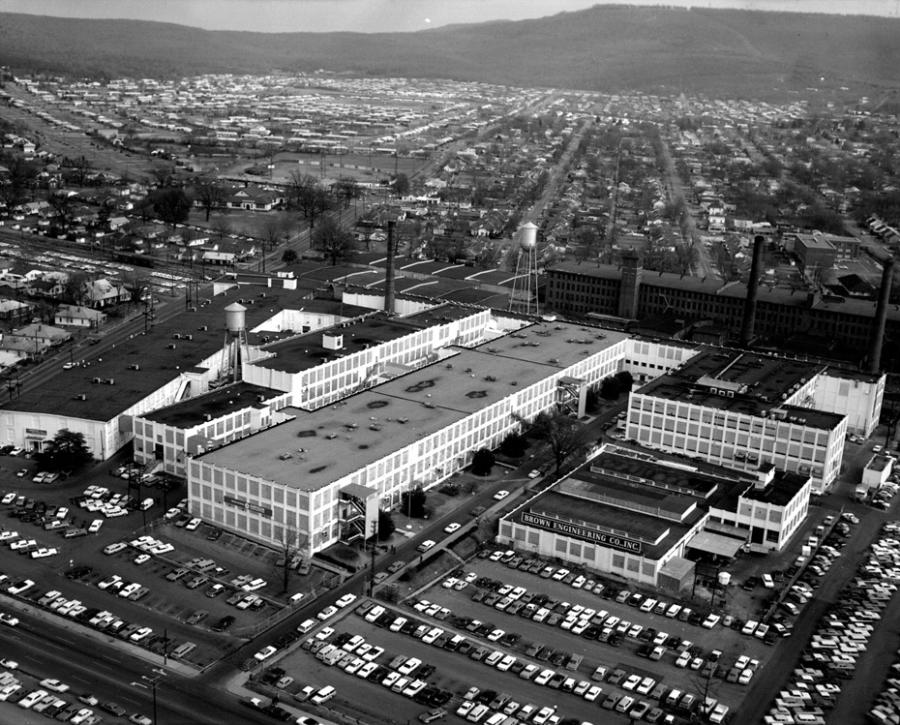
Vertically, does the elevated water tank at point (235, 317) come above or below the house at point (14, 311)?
above

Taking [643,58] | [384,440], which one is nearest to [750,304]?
[384,440]

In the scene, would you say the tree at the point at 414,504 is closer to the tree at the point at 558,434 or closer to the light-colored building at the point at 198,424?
the tree at the point at 558,434

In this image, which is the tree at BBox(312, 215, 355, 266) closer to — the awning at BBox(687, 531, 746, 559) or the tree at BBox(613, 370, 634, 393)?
the tree at BBox(613, 370, 634, 393)

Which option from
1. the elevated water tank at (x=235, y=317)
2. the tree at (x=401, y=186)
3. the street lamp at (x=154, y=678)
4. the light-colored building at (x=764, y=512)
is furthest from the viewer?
the tree at (x=401, y=186)

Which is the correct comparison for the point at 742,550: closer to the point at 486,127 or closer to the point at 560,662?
the point at 560,662

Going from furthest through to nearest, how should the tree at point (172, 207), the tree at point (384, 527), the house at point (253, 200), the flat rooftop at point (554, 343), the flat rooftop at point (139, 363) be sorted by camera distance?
the house at point (253, 200)
the tree at point (172, 207)
the flat rooftop at point (554, 343)
the flat rooftop at point (139, 363)
the tree at point (384, 527)

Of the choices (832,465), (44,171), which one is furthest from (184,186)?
(832,465)

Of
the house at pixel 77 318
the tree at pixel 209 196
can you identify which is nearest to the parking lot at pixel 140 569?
the house at pixel 77 318
